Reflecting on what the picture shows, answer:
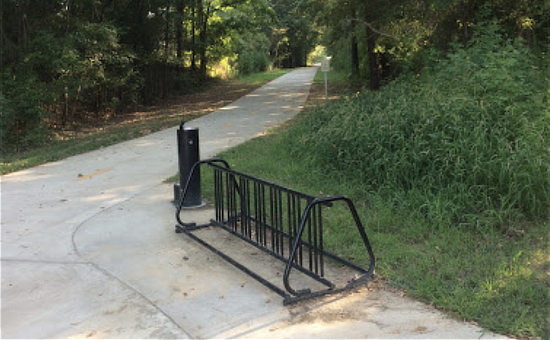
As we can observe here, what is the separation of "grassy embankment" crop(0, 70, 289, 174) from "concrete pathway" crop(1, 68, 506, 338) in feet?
11.3

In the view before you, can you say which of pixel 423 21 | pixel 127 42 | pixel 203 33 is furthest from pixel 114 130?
pixel 203 33

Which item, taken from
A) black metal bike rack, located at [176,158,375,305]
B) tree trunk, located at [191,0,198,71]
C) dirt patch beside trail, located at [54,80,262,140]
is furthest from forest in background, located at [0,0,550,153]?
black metal bike rack, located at [176,158,375,305]

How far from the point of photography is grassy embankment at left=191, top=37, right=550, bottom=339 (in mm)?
4008

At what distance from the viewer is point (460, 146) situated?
6.00 m

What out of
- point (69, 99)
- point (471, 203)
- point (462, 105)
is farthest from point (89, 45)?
point (471, 203)

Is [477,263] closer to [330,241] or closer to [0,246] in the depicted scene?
[330,241]

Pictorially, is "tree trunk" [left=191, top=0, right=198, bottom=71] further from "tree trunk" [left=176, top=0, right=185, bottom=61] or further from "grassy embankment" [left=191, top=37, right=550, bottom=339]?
"grassy embankment" [left=191, top=37, right=550, bottom=339]

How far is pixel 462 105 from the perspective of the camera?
21.9 ft

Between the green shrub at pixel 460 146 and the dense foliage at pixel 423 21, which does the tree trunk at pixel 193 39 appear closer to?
the dense foliage at pixel 423 21

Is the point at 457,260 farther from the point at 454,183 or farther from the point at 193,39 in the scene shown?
the point at 193,39

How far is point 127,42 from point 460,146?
17.1 metres

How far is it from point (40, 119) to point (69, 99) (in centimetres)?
271

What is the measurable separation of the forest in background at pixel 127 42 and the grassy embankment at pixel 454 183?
2.97 m

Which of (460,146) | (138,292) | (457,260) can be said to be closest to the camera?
(138,292)
